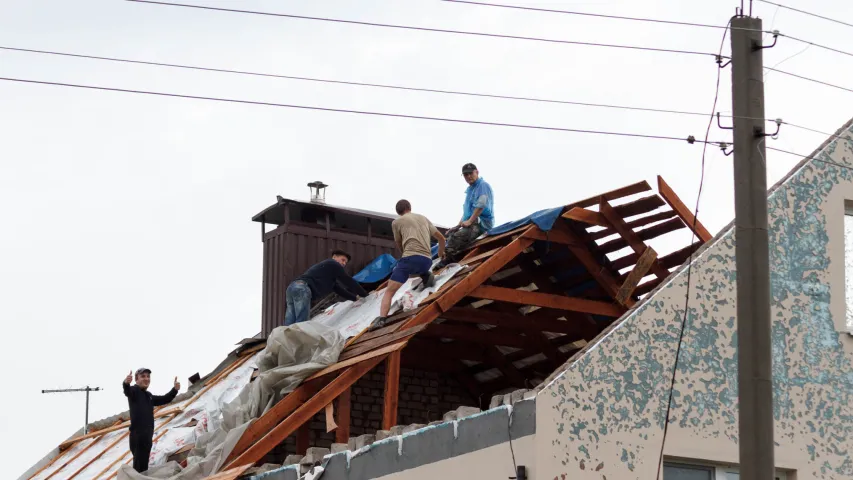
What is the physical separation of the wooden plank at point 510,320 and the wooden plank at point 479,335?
55cm

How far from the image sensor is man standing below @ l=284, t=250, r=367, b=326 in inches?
822

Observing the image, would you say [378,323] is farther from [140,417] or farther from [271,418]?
[140,417]

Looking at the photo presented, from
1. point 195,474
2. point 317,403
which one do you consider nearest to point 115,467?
point 195,474

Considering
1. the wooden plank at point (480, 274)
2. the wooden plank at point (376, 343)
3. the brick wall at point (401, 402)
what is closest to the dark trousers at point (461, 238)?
the wooden plank at point (480, 274)

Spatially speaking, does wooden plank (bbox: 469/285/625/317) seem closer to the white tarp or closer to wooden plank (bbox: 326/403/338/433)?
the white tarp

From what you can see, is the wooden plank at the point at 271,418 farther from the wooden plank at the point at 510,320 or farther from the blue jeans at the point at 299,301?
the blue jeans at the point at 299,301

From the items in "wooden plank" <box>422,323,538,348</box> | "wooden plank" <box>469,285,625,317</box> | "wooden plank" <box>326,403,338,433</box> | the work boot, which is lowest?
"wooden plank" <box>326,403,338,433</box>

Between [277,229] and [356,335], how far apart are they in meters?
5.72

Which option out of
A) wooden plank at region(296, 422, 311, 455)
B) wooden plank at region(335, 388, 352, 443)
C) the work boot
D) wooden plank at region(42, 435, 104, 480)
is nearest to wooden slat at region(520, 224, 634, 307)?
the work boot

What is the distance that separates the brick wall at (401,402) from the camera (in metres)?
20.5

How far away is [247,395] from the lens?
18.2 m

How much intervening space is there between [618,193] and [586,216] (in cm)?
51

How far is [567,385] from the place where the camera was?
13.1 m

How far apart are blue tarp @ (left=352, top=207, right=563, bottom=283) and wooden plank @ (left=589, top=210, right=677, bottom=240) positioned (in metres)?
0.87
